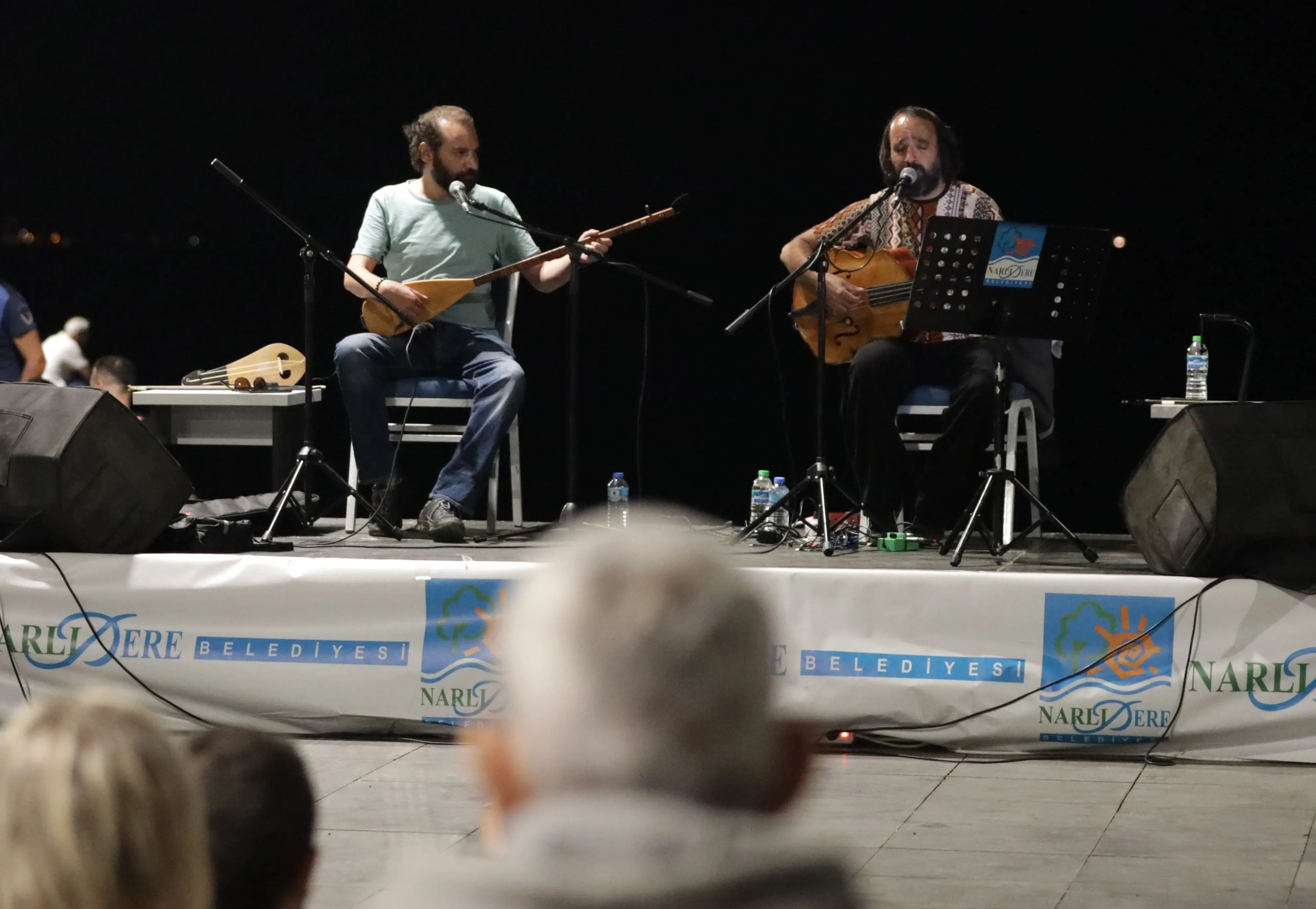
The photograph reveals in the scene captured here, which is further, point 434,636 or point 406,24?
point 406,24

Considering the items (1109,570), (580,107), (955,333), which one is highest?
(580,107)

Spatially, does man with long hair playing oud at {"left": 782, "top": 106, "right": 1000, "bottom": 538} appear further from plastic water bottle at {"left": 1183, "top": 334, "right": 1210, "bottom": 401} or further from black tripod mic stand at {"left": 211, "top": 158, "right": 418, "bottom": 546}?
black tripod mic stand at {"left": 211, "top": 158, "right": 418, "bottom": 546}

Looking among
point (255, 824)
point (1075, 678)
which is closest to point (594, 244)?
point (1075, 678)

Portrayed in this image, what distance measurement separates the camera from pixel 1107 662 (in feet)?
11.7

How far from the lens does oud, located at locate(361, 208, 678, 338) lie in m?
4.82

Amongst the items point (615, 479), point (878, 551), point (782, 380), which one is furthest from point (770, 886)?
point (782, 380)

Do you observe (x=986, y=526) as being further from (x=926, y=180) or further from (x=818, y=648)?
(x=926, y=180)

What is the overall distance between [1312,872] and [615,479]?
9.86ft

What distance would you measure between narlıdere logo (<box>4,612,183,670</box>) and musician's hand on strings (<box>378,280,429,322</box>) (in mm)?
1325

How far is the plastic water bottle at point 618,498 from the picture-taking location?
493cm

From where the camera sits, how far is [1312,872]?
2.75m

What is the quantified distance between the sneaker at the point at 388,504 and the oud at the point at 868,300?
133 cm

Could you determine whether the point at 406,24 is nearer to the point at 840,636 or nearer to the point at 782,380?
the point at 782,380

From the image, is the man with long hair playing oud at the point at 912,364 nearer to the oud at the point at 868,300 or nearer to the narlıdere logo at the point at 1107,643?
the oud at the point at 868,300
